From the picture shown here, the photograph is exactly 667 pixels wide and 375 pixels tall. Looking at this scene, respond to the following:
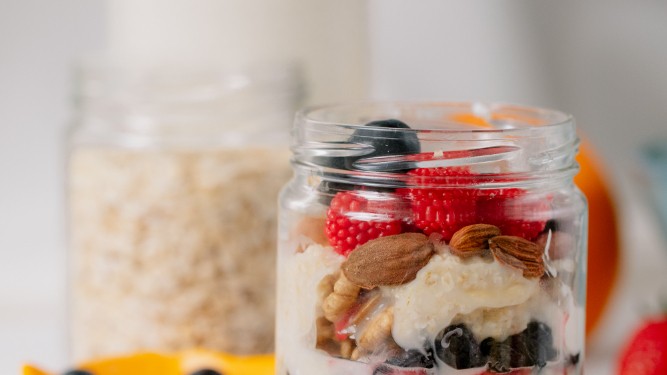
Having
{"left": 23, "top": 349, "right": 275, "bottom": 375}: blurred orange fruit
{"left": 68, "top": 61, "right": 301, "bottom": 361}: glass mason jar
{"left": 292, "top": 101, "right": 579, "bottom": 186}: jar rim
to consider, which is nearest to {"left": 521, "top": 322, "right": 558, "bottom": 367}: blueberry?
{"left": 292, "top": 101, "right": 579, "bottom": 186}: jar rim

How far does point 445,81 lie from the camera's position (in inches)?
60.6

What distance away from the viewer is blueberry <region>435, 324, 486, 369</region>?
23.4 inches

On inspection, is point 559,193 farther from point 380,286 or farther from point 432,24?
point 432,24

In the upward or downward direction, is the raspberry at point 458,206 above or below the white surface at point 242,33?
below

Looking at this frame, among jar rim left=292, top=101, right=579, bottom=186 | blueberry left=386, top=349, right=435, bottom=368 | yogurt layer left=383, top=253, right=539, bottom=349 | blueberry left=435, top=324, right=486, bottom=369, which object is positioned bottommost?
blueberry left=386, top=349, right=435, bottom=368

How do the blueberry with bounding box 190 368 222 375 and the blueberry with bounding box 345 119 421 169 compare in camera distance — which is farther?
the blueberry with bounding box 190 368 222 375

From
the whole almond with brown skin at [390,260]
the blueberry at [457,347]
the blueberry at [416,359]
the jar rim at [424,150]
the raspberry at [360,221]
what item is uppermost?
the jar rim at [424,150]

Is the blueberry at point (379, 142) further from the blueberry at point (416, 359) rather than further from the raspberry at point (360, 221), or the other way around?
the blueberry at point (416, 359)

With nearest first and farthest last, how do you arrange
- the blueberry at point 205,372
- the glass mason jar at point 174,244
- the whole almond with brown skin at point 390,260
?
the whole almond with brown skin at point 390,260
the blueberry at point 205,372
the glass mason jar at point 174,244

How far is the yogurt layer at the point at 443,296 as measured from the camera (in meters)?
0.59

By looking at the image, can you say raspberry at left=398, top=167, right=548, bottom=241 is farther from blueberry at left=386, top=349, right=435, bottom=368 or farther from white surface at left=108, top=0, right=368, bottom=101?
white surface at left=108, top=0, right=368, bottom=101

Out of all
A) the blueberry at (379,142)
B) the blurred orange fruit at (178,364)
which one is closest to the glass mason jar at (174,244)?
the blurred orange fruit at (178,364)

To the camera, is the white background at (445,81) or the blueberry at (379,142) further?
the white background at (445,81)

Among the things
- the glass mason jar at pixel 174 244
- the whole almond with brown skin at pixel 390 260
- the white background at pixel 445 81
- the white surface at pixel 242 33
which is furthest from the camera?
the white background at pixel 445 81
